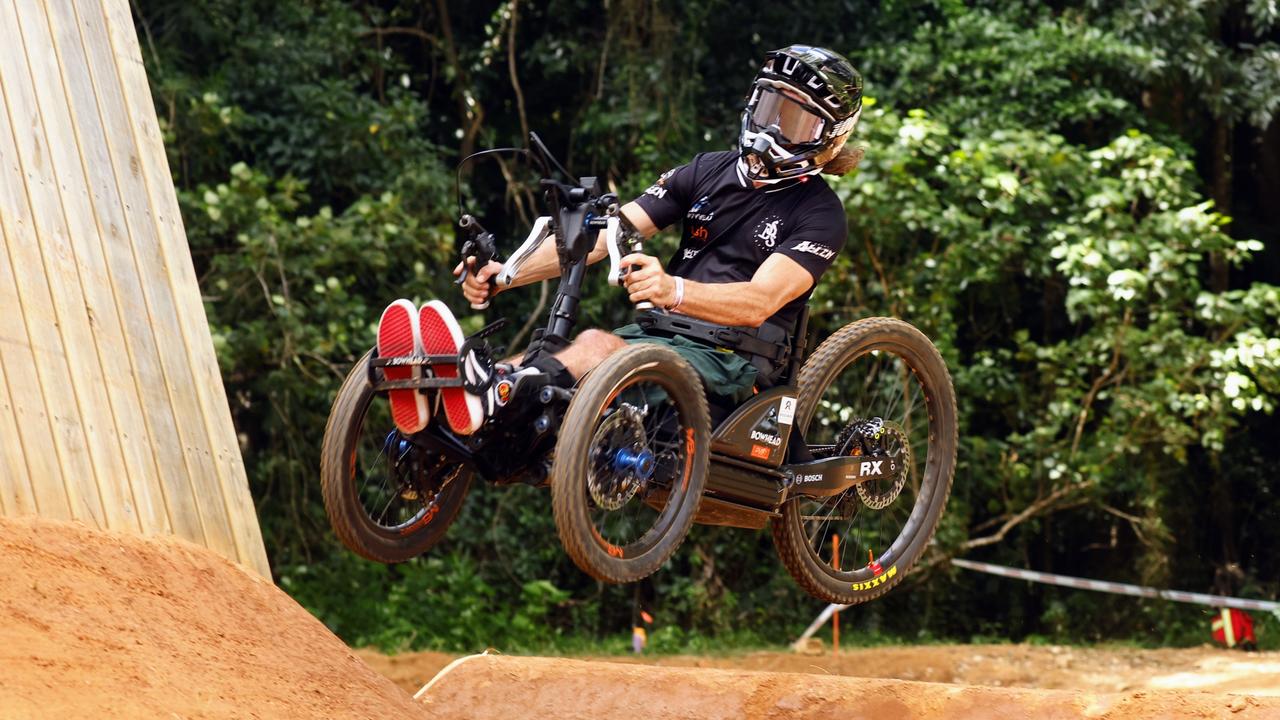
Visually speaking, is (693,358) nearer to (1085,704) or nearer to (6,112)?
(1085,704)

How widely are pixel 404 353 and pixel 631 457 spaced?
68 centimetres

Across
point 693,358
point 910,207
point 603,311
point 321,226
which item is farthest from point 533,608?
point 693,358

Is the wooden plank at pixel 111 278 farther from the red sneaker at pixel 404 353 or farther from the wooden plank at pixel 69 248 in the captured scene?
the red sneaker at pixel 404 353

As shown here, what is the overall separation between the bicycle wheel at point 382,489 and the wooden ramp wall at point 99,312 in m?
0.62

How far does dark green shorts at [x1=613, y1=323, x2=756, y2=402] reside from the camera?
438 centimetres

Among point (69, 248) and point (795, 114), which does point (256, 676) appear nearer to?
point (69, 248)

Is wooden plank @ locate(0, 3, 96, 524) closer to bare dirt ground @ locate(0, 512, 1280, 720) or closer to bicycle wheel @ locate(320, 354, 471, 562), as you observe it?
bare dirt ground @ locate(0, 512, 1280, 720)

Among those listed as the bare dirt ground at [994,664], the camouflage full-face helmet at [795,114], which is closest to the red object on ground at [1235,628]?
the bare dirt ground at [994,664]

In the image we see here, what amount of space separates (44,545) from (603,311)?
746 cm

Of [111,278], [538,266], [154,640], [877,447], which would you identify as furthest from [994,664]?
[154,640]

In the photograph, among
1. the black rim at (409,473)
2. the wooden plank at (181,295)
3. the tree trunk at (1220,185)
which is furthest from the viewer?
the tree trunk at (1220,185)

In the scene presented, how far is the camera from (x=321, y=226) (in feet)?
30.6

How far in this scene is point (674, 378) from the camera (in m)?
4.07

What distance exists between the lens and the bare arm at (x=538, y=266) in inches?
170
